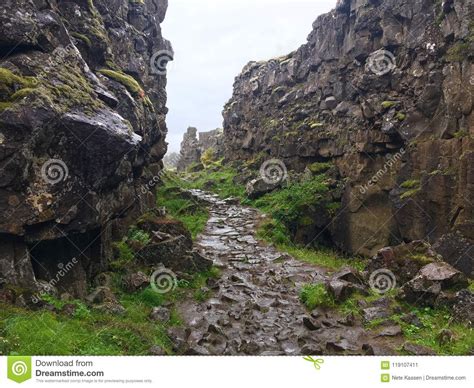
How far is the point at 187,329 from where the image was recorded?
10.6 meters

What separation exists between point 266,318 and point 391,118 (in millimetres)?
13300

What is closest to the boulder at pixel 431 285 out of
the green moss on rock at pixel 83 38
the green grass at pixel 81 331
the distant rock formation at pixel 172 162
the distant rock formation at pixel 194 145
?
the green grass at pixel 81 331

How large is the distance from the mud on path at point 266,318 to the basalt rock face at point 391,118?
544 cm

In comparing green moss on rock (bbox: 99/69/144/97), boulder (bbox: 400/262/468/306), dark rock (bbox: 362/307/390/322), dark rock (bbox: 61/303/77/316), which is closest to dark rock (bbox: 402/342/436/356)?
dark rock (bbox: 362/307/390/322)

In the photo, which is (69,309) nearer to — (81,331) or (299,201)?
(81,331)

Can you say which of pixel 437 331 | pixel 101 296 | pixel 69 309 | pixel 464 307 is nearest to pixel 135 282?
pixel 101 296

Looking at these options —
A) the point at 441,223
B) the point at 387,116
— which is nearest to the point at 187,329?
the point at 441,223

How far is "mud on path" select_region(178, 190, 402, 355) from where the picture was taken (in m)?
9.83

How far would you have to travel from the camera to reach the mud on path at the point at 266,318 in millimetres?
9828

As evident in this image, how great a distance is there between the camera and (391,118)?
20.4 metres

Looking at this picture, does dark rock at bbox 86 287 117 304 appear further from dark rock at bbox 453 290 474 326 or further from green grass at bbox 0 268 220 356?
dark rock at bbox 453 290 474 326

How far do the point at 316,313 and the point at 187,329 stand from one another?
3.90m

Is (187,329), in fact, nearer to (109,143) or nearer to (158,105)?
(109,143)

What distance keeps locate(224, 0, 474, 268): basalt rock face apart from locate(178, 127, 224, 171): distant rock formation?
36129 mm
